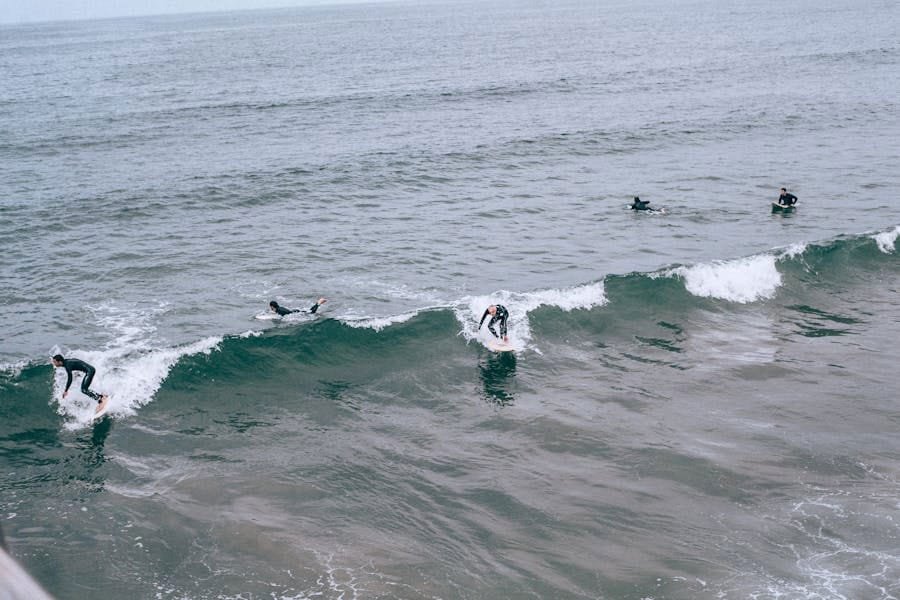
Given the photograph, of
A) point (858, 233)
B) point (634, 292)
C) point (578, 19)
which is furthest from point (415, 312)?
point (578, 19)

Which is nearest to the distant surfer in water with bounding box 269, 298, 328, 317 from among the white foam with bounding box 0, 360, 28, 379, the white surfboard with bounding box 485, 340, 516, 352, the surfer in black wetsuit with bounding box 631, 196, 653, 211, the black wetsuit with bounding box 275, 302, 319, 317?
the black wetsuit with bounding box 275, 302, 319, 317

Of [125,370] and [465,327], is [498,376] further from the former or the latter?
[125,370]

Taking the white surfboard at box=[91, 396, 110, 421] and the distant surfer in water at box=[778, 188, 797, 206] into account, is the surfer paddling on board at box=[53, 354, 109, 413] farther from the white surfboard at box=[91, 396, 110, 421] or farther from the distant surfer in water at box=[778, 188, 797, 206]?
the distant surfer in water at box=[778, 188, 797, 206]

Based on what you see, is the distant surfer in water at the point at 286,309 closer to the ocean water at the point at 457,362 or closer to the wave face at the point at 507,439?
the ocean water at the point at 457,362

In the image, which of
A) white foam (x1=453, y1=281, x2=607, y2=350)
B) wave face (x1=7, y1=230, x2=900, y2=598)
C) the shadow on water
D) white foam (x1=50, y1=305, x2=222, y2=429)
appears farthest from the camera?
white foam (x1=453, y1=281, x2=607, y2=350)

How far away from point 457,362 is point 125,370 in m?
10.1

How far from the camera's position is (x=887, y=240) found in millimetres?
30922

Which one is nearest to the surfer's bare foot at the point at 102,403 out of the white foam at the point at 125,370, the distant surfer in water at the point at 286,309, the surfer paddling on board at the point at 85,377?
the surfer paddling on board at the point at 85,377

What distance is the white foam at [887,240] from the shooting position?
100 ft

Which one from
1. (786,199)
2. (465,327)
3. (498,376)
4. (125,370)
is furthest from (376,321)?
(786,199)

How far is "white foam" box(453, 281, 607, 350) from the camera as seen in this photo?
83.1 feet

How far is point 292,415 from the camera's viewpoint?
21.3 metres

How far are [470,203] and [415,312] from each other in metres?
15.1

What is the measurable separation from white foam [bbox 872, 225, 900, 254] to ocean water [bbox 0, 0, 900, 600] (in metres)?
0.16
